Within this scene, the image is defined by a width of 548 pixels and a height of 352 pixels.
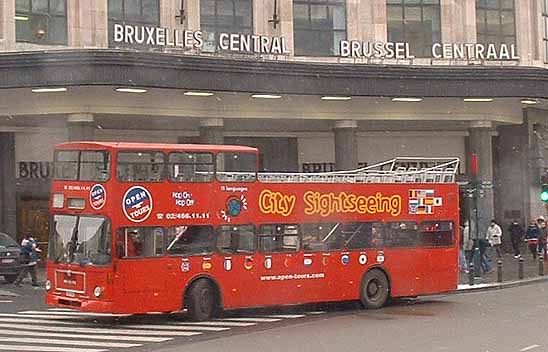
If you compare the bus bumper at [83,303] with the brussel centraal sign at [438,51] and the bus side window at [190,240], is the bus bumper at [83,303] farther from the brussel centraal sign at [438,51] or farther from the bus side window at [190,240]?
the brussel centraal sign at [438,51]

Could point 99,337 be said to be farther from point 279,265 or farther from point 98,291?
point 279,265

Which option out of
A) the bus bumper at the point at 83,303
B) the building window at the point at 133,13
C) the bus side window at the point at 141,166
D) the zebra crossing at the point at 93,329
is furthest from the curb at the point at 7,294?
the building window at the point at 133,13

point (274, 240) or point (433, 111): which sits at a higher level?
point (433, 111)

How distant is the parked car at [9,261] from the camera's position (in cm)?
3159

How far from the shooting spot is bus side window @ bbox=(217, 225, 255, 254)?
2297cm

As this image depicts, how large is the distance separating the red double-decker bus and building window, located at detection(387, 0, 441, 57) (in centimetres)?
1700

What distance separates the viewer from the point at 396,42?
42.7 meters

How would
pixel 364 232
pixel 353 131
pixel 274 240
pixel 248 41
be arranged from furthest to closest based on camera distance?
1. pixel 353 131
2. pixel 248 41
3. pixel 364 232
4. pixel 274 240

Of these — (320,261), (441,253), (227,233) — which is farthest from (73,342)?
(441,253)

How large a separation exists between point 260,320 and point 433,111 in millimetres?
22300

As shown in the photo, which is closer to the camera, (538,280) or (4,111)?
(538,280)

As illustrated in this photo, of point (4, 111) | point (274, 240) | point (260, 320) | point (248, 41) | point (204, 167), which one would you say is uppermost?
point (248, 41)

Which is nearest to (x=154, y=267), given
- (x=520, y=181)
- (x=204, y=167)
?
(x=204, y=167)

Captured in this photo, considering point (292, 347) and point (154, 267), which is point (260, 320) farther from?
point (292, 347)
